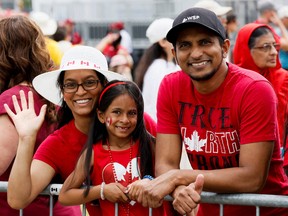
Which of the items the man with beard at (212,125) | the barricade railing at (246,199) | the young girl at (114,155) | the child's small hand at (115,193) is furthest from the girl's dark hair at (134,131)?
the barricade railing at (246,199)

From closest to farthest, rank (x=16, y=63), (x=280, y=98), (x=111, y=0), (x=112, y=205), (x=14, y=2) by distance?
1. (x=112, y=205)
2. (x=16, y=63)
3. (x=280, y=98)
4. (x=111, y=0)
5. (x=14, y=2)

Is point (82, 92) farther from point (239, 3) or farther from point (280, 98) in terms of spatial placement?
point (239, 3)

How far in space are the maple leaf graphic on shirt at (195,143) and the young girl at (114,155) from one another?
12.5 inches

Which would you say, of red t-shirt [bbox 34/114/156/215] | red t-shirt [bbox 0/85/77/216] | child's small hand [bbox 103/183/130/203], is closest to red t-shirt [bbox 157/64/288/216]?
child's small hand [bbox 103/183/130/203]

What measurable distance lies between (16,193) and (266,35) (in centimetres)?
300

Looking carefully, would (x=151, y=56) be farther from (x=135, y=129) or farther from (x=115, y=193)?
(x=115, y=193)

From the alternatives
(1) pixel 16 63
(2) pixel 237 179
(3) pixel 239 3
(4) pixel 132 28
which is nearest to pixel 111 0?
(4) pixel 132 28

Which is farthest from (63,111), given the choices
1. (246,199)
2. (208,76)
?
(246,199)

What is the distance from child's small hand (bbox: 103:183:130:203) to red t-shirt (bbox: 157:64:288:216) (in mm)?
434

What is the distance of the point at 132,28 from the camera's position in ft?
60.0

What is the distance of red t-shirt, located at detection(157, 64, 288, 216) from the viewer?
4617mm

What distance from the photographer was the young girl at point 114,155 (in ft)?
16.1

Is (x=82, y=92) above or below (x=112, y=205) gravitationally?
above

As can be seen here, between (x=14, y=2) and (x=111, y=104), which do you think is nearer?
(x=111, y=104)
